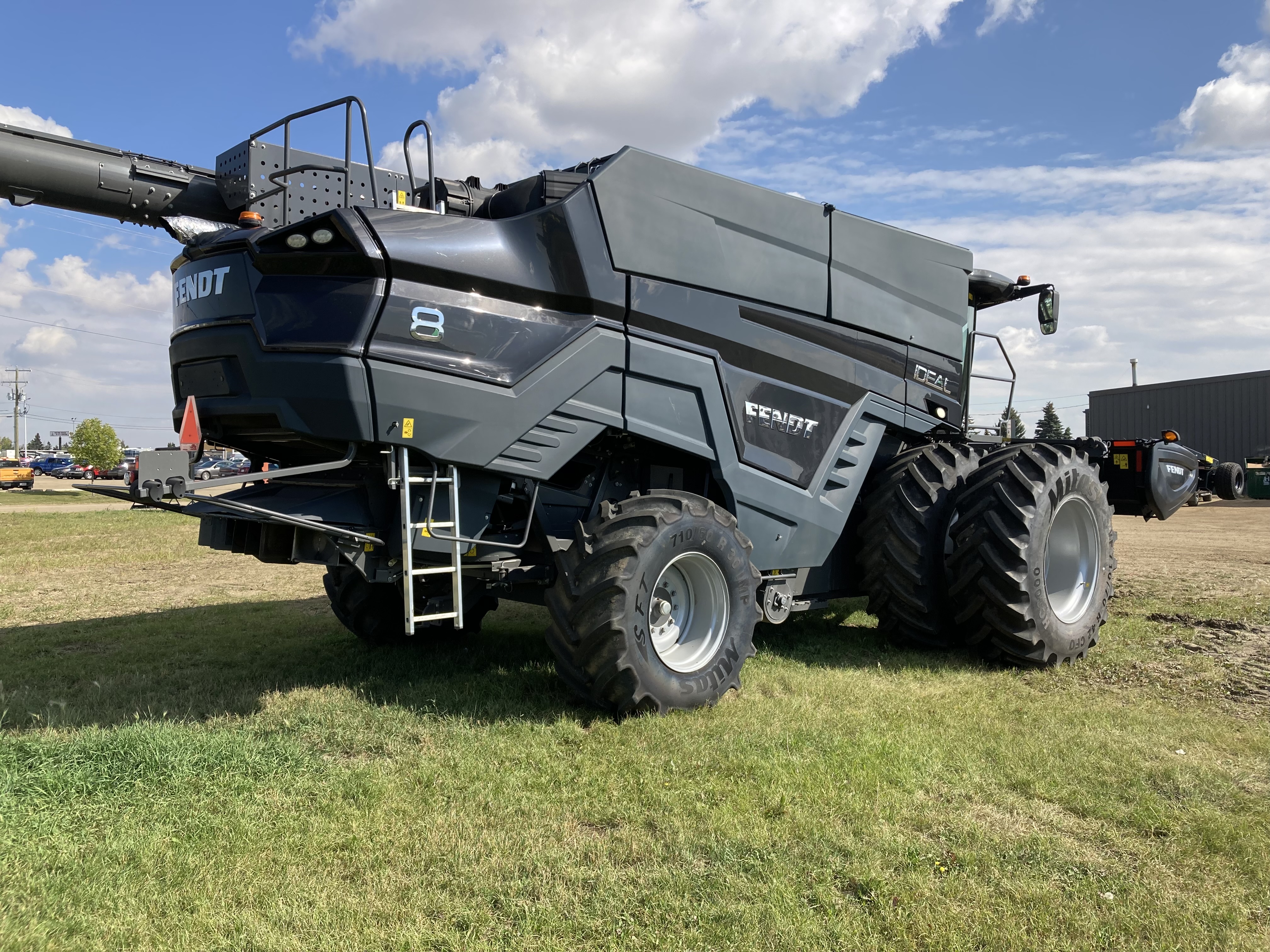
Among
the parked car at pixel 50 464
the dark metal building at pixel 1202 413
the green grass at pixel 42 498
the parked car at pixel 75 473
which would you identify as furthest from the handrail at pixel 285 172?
the parked car at pixel 50 464

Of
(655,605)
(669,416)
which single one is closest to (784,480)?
(669,416)

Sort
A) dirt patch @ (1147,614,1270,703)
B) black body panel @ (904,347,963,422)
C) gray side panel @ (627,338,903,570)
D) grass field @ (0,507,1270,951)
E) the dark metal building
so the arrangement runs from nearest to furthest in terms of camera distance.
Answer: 1. grass field @ (0,507,1270,951)
2. gray side panel @ (627,338,903,570)
3. dirt patch @ (1147,614,1270,703)
4. black body panel @ (904,347,963,422)
5. the dark metal building

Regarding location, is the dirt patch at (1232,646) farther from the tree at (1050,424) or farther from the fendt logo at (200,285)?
the tree at (1050,424)

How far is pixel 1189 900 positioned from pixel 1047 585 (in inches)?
176

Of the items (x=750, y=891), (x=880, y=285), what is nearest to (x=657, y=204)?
(x=880, y=285)

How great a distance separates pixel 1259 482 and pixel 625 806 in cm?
3441

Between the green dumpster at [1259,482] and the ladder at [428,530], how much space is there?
109 feet

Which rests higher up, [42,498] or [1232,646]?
[42,498]

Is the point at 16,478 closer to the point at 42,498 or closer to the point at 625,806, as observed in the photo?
the point at 42,498

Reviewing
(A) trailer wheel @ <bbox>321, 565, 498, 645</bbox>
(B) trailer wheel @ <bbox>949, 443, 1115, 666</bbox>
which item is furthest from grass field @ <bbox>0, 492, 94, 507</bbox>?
(B) trailer wheel @ <bbox>949, 443, 1115, 666</bbox>

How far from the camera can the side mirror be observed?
8.57 meters

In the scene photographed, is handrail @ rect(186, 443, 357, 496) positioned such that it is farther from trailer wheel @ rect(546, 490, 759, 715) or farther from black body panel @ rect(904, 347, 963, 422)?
black body panel @ rect(904, 347, 963, 422)

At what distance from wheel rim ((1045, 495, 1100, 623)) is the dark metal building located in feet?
108

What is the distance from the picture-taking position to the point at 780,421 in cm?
619
